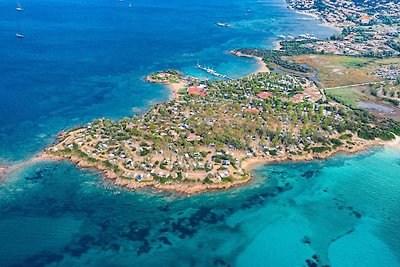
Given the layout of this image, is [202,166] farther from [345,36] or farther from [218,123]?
[345,36]

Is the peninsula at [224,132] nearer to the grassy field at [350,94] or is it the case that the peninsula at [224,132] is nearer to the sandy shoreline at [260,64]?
the grassy field at [350,94]

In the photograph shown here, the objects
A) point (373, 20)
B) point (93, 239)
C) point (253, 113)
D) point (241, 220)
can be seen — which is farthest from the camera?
point (373, 20)

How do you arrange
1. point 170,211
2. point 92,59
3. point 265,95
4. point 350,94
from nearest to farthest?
point 170,211, point 265,95, point 350,94, point 92,59

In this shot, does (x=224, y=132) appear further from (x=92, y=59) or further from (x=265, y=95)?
(x=92, y=59)

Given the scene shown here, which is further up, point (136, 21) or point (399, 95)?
point (136, 21)

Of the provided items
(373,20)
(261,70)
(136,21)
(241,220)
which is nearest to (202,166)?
(241,220)

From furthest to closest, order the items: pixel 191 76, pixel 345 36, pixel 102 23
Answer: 1. pixel 102 23
2. pixel 345 36
3. pixel 191 76

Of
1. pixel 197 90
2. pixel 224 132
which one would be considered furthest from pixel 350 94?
pixel 224 132
